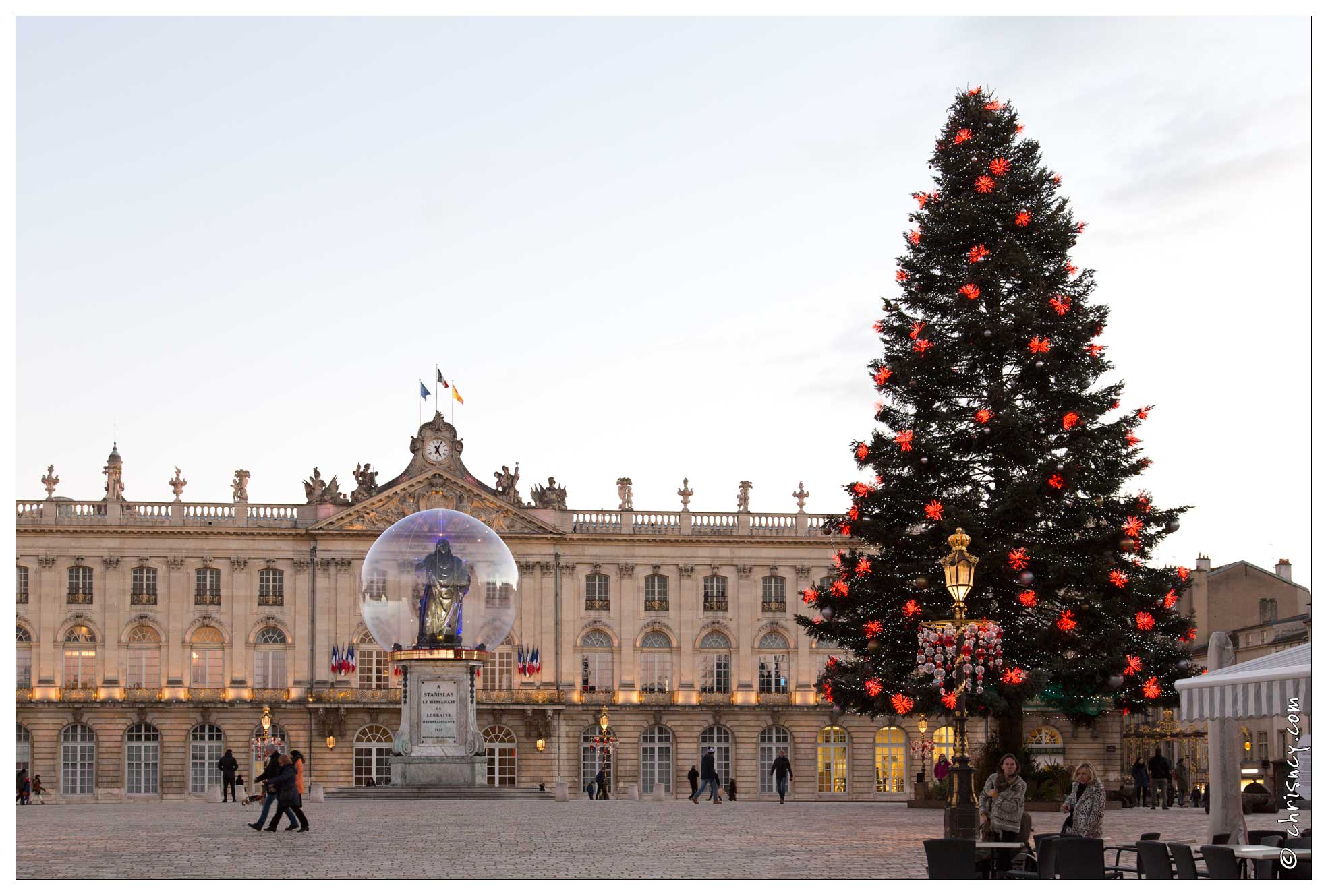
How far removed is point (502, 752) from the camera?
76750mm

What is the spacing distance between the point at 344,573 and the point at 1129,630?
48.4m

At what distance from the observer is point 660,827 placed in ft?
103

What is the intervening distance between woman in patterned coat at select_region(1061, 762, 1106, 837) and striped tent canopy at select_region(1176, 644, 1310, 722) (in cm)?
113

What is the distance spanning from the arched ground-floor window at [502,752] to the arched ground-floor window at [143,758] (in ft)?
41.7

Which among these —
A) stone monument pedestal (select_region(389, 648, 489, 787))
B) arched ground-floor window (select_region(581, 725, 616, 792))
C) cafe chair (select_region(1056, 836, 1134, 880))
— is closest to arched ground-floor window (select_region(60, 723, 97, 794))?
arched ground-floor window (select_region(581, 725, 616, 792))

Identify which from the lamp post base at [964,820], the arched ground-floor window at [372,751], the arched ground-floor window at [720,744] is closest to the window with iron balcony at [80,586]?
the arched ground-floor window at [372,751]

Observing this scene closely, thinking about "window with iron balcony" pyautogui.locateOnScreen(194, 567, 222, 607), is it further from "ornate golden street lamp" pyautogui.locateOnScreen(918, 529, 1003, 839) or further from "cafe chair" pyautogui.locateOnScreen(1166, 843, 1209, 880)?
"cafe chair" pyautogui.locateOnScreen(1166, 843, 1209, 880)

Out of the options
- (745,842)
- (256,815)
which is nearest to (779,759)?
(256,815)

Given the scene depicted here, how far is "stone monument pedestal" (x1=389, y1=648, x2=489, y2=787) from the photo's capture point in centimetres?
4128

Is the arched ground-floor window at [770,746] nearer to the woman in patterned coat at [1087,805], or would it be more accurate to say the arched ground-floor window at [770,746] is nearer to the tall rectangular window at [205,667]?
the tall rectangular window at [205,667]

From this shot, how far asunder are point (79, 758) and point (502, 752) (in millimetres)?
16232

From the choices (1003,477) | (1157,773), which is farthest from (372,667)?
(1003,477)

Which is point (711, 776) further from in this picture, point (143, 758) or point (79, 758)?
point (79, 758)
